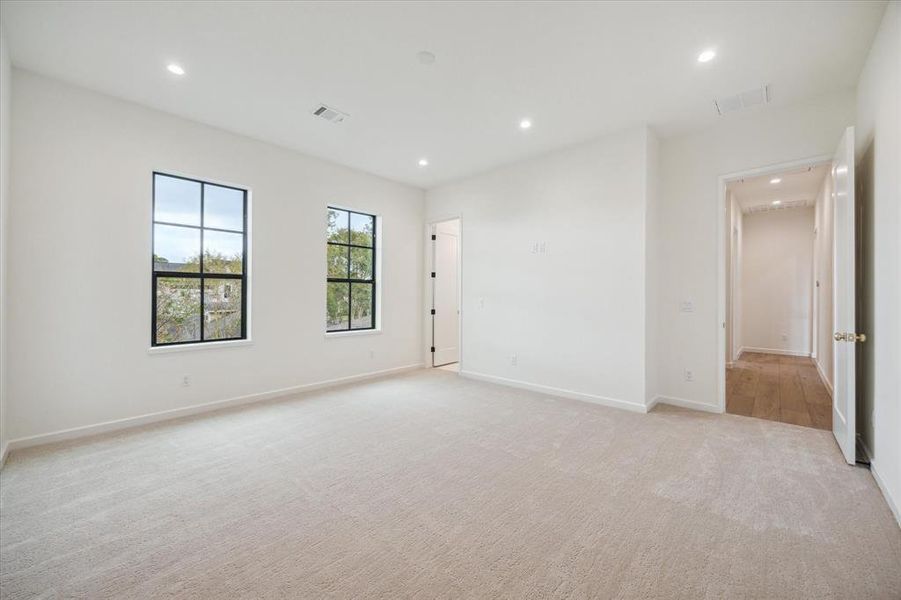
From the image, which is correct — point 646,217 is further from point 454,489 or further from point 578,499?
point 454,489

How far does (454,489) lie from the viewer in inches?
96.6

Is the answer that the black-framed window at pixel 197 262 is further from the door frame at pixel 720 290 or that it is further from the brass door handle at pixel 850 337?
the brass door handle at pixel 850 337

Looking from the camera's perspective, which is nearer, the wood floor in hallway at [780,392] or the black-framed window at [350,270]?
the wood floor in hallway at [780,392]

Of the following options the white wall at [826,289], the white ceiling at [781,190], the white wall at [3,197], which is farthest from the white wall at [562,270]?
the white wall at [3,197]

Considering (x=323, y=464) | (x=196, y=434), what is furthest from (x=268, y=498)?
(x=196, y=434)

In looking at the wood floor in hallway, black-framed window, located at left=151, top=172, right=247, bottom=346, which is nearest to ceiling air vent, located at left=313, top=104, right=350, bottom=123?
black-framed window, located at left=151, top=172, right=247, bottom=346

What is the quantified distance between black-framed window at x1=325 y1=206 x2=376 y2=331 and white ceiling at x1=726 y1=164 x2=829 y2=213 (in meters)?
5.05

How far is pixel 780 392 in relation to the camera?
4.78m

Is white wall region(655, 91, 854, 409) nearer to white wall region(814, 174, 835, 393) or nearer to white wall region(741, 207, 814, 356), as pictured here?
white wall region(814, 174, 835, 393)

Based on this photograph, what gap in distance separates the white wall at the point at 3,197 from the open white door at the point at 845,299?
19.4ft

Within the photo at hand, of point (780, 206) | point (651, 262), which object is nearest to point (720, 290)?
point (651, 262)

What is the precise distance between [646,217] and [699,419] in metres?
2.08

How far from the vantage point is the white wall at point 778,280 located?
752 cm

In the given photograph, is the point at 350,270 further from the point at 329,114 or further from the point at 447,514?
the point at 447,514
